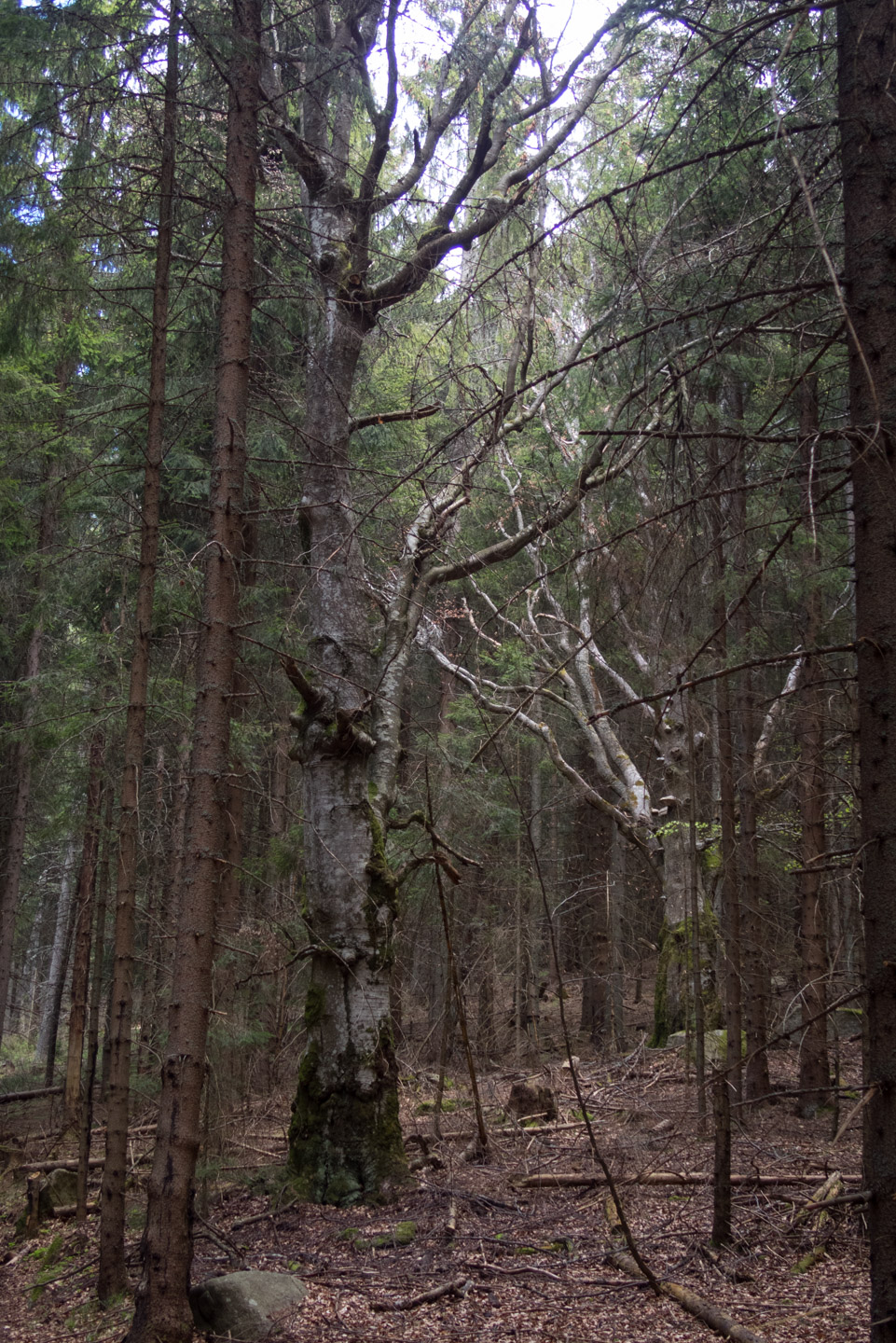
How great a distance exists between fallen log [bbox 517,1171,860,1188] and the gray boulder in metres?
2.27

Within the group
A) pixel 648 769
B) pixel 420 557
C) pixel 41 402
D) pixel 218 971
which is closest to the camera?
pixel 420 557

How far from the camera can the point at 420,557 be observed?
28.0ft

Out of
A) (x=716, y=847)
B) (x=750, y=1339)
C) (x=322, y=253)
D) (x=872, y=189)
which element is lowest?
(x=750, y=1339)

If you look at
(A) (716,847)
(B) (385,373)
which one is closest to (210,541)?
(B) (385,373)

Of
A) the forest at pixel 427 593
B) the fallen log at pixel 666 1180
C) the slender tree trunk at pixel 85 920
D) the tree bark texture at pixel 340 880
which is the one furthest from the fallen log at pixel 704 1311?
the slender tree trunk at pixel 85 920

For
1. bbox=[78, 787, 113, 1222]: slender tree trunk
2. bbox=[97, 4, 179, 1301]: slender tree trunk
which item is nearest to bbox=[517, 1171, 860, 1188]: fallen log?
bbox=[97, 4, 179, 1301]: slender tree trunk

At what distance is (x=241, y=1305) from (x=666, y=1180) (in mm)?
3462

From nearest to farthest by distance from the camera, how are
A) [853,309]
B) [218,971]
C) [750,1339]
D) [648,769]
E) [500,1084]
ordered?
[853,309]
[750,1339]
[218,971]
[500,1084]
[648,769]

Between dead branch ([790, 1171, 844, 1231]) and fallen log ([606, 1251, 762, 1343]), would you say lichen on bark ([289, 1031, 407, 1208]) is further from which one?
dead branch ([790, 1171, 844, 1231])

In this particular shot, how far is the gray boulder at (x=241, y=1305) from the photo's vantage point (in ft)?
15.3

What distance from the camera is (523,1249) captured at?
5.79 m

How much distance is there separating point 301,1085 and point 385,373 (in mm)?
9660

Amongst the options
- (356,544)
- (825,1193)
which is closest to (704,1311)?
(825,1193)

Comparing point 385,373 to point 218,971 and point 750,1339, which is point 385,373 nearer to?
point 218,971
